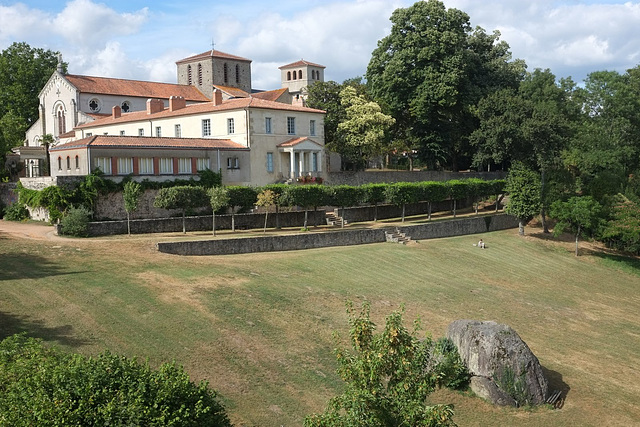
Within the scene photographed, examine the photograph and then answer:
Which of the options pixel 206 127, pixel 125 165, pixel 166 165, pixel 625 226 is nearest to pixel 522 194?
pixel 625 226

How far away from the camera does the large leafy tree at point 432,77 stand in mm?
60844

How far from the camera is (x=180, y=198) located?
40.1 m

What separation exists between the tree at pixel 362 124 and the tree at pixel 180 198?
848 inches

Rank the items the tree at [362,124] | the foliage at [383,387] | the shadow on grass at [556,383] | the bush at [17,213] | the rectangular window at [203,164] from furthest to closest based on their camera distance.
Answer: the tree at [362,124] < the rectangular window at [203,164] < the bush at [17,213] < the shadow on grass at [556,383] < the foliage at [383,387]

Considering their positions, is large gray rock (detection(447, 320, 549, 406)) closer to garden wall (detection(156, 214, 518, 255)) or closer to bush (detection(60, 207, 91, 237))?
garden wall (detection(156, 214, 518, 255))

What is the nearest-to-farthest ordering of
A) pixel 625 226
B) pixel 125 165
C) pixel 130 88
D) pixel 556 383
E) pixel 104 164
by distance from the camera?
pixel 556 383 < pixel 104 164 < pixel 125 165 < pixel 625 226 < pixel 130 88

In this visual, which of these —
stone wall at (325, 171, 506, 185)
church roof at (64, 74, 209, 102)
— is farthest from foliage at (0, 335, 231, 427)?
church roof at (64, 74, 209, 102)

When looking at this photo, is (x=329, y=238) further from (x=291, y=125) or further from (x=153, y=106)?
(x=153, y=106)

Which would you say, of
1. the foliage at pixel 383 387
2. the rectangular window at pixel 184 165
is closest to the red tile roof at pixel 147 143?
the rectangular window at pixel 184 165

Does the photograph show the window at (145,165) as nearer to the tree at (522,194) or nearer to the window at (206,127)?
the window at (206,127)

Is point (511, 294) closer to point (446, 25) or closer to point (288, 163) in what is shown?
point (288, 163)

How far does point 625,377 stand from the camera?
2455cm

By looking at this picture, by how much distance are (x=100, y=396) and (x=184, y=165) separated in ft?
119

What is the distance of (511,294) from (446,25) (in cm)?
3549
